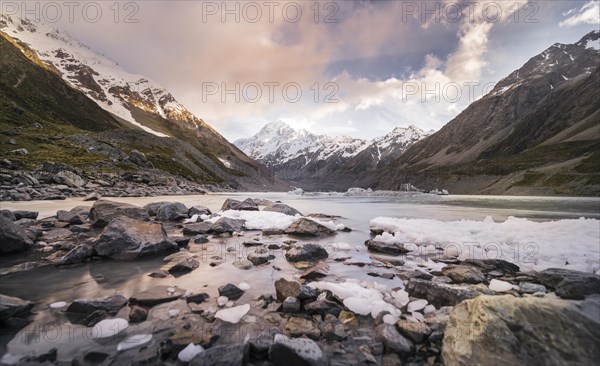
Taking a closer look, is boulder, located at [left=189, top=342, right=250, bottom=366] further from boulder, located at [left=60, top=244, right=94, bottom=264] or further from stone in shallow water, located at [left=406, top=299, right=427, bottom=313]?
boulder, located at [left=60, top=244, right=94, bottom=264]

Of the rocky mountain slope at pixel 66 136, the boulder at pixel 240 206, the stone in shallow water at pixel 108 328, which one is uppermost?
the rocky mountain slope at pixel 66 136

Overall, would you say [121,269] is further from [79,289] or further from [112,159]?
[112,159]

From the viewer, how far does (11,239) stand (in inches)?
443

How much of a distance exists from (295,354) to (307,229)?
40.3 feet

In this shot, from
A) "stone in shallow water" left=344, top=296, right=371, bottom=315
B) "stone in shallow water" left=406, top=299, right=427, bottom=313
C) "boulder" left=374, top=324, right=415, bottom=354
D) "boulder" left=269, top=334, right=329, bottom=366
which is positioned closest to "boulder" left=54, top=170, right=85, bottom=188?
"stone in shallow water" left=344, top=296, right=371, bottom=315

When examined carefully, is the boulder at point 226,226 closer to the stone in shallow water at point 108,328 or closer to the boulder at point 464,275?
the stone in shallow water at point 108,328

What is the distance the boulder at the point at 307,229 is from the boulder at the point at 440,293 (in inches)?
377

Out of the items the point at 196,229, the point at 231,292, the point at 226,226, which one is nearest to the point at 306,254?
the point at 231,292

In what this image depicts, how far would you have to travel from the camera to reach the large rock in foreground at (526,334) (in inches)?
158

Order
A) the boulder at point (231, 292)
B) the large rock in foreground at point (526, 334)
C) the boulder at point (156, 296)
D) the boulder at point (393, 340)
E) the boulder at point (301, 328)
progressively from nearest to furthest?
the large rock in foreground at point (526, 334) < the boulder at point (393, 340) < the boulder at point (301, 328) < the boulder at point (156, 296) < the boulder at point (231, 292)

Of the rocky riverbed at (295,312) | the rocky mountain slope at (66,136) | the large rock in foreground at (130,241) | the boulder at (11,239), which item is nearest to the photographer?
the rocky riverbed at (295,312)

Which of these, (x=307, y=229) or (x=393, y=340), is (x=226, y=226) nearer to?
(x=307, y=229)

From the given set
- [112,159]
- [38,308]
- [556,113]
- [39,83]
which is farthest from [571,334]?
[556,113]

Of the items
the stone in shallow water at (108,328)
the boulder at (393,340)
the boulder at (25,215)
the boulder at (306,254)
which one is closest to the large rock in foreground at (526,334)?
the boulder at (393,340)
